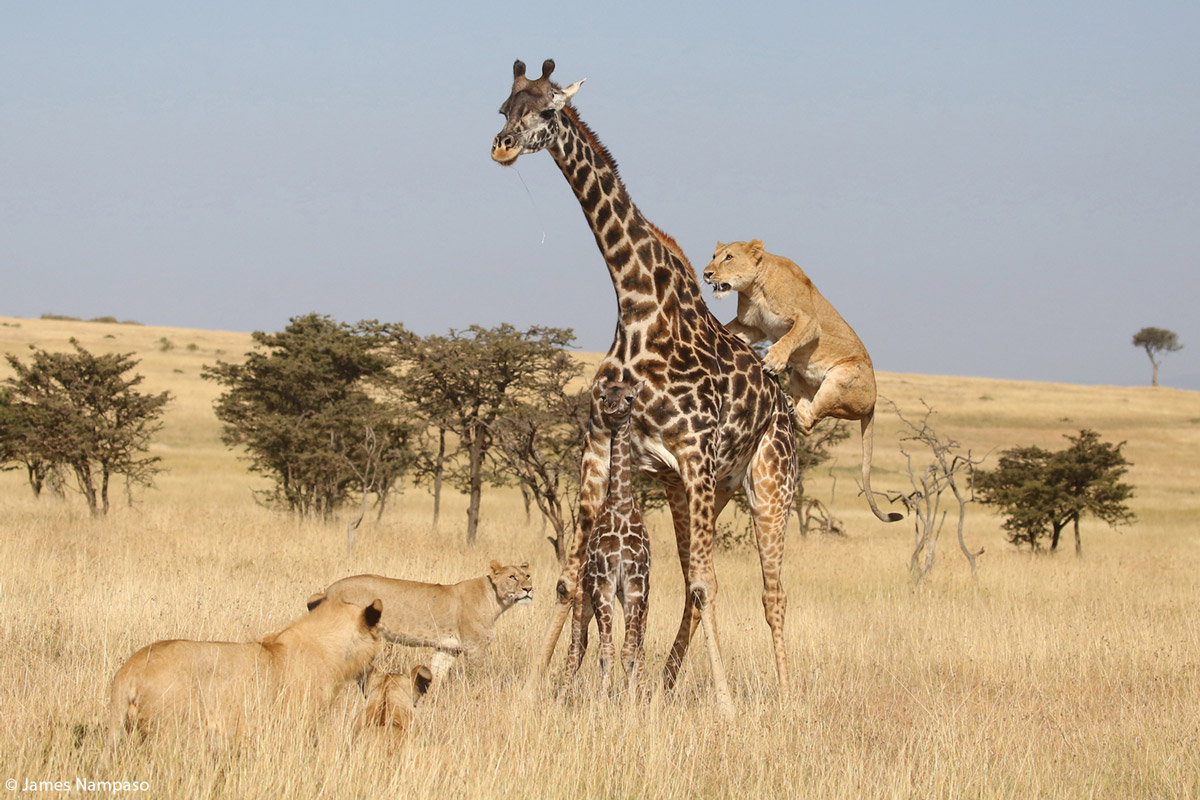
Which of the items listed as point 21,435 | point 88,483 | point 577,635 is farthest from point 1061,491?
point 21,435

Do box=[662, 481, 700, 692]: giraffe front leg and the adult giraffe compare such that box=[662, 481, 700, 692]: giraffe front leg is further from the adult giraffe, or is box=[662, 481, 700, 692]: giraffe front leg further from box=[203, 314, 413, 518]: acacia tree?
box=[203, 314, 413, 518]: acacia tree

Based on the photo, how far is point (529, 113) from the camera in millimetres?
5445

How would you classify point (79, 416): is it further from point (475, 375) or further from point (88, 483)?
point (475, 375)

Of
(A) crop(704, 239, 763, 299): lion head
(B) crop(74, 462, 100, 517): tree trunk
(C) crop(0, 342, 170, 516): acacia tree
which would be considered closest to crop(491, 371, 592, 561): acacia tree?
(B) crop(74, 462, 100, 517): tree trunk

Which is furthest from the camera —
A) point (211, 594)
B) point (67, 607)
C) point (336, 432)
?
point (336, 432)

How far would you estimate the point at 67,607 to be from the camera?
8203 mm

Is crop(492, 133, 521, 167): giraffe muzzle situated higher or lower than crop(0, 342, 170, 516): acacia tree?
higher

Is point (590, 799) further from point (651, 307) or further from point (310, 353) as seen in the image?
point (310, 353)

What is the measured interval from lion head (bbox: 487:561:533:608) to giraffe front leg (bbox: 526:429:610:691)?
2.34 meters

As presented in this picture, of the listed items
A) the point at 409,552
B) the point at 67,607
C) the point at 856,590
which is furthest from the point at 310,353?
the point at 67,607

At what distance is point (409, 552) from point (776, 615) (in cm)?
914

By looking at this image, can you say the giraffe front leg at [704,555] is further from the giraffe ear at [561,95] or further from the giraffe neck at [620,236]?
the giraffe ear at [561,95]

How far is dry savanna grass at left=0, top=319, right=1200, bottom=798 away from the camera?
4.68 m

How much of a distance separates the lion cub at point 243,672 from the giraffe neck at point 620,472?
145cm
